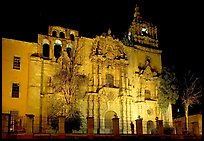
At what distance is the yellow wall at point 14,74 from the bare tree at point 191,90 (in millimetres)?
18965

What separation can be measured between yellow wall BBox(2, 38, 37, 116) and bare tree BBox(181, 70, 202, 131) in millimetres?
18965

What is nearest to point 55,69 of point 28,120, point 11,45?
point 11,45

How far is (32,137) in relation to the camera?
20.8 meters

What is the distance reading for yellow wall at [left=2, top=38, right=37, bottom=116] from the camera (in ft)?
108

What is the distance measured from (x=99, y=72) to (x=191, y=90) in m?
11.7

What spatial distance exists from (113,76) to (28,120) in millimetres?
18713

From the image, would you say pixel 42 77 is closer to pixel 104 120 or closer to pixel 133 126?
pixel 104 120

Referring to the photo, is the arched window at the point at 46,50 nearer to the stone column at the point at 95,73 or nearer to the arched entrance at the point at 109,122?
the stone column at the point at 95,73

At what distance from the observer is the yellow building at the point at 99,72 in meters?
33.8

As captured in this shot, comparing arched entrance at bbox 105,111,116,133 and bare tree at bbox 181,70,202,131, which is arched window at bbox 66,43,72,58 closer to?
arched entrance at bbox 105,111,116,133

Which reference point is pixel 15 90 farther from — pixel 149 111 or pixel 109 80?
pixel 149 111

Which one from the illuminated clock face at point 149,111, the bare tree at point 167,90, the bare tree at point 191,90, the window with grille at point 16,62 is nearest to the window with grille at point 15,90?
the window with grille at point 16,62

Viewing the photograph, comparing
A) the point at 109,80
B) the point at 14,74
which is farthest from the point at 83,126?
the point at 14,74

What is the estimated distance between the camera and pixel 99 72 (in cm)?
3809
